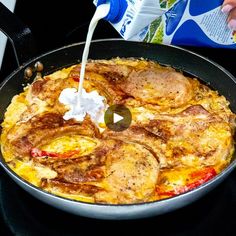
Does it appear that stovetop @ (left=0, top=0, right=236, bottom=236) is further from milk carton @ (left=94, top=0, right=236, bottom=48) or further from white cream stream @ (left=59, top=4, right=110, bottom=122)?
milk carton @ (left=94, top=0, right=236, bottom=48)

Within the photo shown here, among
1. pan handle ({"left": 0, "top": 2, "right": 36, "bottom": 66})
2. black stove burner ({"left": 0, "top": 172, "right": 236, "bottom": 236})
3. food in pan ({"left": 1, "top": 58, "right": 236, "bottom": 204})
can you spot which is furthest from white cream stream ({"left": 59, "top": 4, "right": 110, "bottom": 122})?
black stove burner ({"left": 0, "top": 172, "right": 236, "bottom": 236})

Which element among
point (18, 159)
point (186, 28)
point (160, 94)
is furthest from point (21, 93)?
point (186, 28)

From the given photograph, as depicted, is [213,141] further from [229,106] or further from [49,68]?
[49,68]

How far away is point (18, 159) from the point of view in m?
1.53

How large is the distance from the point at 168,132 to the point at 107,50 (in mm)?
437

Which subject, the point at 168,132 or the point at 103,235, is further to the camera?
the point at 168,132

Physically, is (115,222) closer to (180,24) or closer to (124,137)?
(124,137)

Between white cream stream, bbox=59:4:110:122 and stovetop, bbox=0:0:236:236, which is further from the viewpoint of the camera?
white cream stream, bbox=59:4:110:122

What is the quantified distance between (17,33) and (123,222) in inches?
26.7

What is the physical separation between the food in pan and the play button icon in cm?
2

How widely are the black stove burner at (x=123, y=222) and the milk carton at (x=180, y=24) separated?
493 millimetres

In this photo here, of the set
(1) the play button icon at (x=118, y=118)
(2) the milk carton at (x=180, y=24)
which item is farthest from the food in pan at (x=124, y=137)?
(2) the milk carton at (x=180, y=24)

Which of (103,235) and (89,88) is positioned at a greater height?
(89,88)

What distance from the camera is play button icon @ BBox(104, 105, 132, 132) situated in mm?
1609
